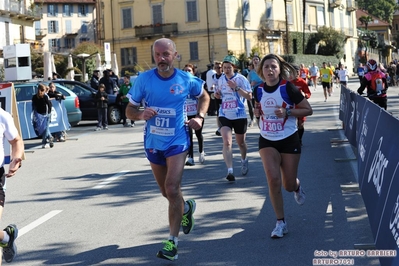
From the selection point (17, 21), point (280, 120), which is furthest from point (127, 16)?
point (280, 120)

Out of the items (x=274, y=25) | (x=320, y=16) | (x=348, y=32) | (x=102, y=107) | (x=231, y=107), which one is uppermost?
(x=320, y=16)

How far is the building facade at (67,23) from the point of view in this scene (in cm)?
→ 11006

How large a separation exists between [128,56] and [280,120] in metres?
65.9

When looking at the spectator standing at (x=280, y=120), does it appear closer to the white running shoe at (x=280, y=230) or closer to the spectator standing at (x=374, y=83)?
the white running shoe at (x=280, y=230)

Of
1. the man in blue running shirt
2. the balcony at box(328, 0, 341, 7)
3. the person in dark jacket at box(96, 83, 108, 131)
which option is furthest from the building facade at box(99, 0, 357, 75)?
the man in blue running shirt

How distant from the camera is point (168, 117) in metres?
6.80

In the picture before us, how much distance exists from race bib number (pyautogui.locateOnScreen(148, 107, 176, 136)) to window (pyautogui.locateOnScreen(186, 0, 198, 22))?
63.3 m

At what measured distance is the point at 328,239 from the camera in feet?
23.8

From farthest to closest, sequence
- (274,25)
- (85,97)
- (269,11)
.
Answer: (269,11), (274,25), (85,97)

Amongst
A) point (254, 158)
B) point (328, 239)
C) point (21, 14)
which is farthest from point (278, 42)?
point (328, 239)

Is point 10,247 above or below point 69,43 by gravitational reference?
below

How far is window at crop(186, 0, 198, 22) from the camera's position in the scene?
69.3 meters

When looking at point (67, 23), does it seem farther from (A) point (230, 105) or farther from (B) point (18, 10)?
(A) point (230, 105)

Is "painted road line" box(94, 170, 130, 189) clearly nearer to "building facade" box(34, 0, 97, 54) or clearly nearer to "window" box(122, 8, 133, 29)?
"window" box(122, 8, 133, 29)
